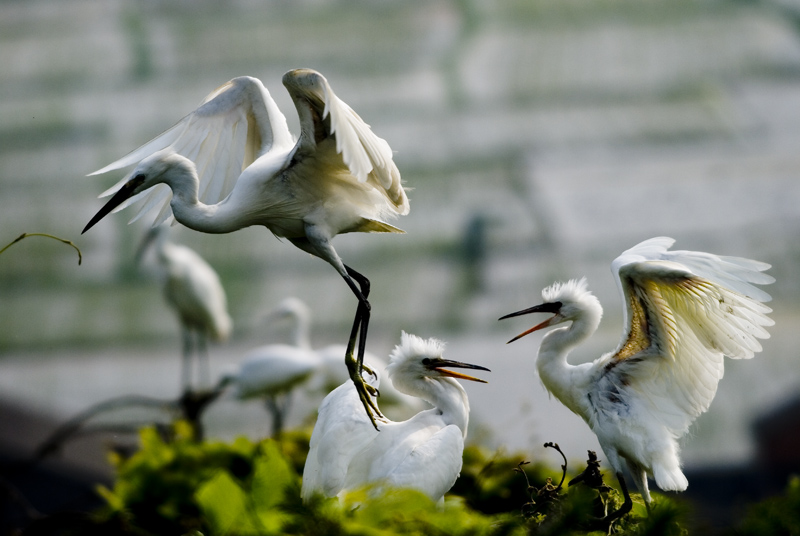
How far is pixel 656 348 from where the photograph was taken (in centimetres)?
333

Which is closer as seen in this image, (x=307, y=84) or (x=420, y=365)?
(x=307, y=84)

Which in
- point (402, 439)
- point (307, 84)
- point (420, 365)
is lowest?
point (402, 439)

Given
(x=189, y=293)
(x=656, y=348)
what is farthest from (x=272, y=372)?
(x=656, y=348)

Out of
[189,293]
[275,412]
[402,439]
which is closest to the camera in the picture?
[402,439]

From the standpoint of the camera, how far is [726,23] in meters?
11.4

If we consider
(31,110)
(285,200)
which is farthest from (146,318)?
(285,200)

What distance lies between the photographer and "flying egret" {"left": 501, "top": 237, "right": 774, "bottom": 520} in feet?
9.93

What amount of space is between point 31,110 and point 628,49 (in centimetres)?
727

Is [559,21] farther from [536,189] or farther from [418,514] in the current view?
[418,514]

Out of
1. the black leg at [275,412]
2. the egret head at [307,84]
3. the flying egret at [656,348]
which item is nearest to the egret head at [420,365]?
the flying egret at [656,348]

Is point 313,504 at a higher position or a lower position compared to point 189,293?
higher

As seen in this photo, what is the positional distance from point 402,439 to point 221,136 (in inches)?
62.7

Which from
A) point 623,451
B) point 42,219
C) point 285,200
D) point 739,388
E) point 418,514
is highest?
point 285,200

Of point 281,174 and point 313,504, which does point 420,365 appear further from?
point 313,504
